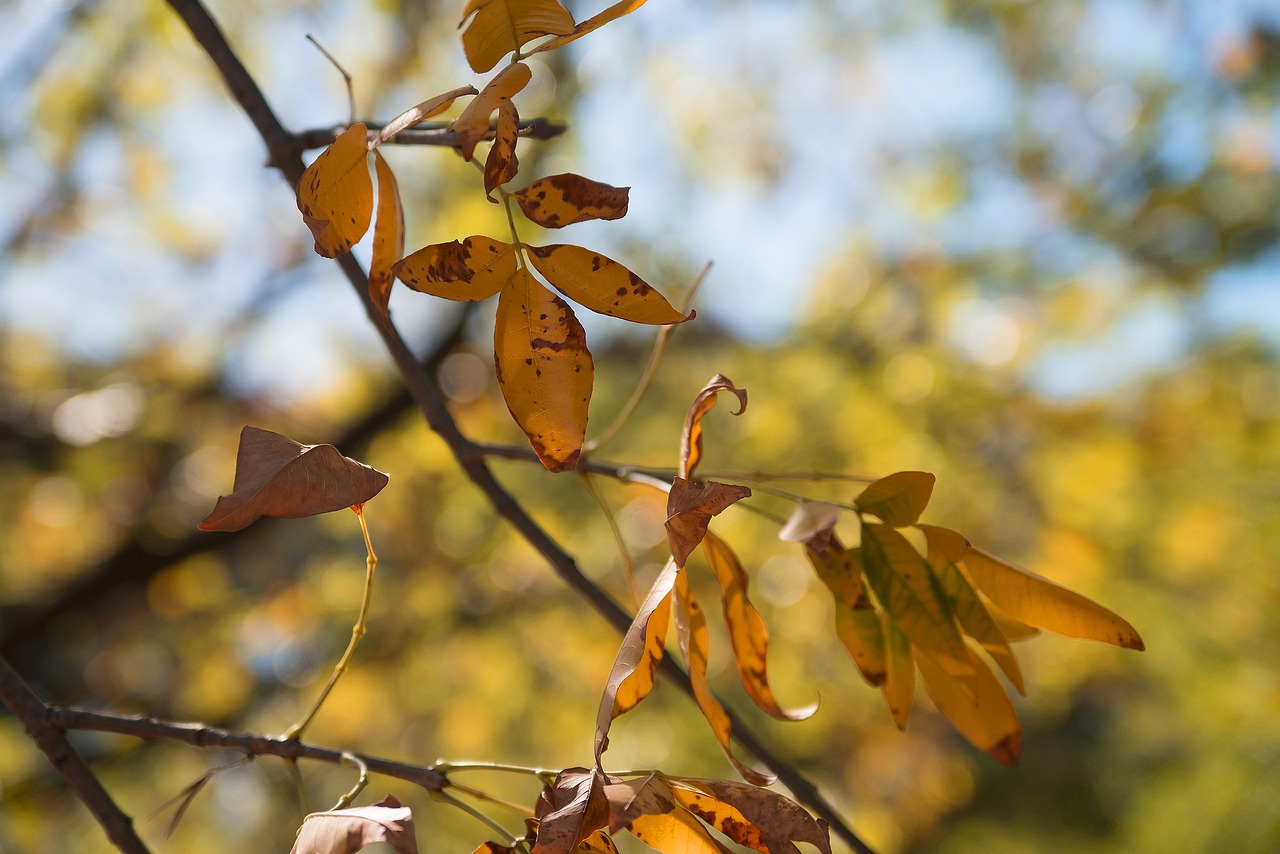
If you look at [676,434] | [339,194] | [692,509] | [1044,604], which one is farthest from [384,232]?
[676,434]

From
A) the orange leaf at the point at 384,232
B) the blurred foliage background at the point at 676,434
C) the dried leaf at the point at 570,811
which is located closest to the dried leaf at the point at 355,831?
the dried leaf at the point at 570,811

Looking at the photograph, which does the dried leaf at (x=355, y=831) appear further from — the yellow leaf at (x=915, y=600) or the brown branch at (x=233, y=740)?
the yellow leaf at (x=915, y=600)

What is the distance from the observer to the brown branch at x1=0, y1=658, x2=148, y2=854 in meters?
0.29

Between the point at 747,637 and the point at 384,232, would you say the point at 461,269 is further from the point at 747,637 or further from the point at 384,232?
the point at 747,637

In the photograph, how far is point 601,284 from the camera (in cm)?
23

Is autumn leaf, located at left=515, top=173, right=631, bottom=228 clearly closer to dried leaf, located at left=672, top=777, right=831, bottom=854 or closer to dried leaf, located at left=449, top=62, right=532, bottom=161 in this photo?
dried leaf, located at left=449, top=62, right=532, bottom=161

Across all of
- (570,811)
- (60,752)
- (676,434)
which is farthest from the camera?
(676,434)

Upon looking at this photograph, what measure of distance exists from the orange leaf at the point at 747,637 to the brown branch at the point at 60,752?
0.21 meters

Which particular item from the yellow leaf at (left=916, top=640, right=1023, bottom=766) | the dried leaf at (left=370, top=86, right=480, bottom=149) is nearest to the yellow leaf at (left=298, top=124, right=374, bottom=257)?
the dried leaf at (left=370, top=86, right=480, bottom=149)

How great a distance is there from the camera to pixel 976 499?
4.80 feet

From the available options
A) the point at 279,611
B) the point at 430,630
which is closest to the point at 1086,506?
the point at 430,630

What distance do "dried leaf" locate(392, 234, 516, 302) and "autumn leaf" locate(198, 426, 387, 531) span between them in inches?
1.9

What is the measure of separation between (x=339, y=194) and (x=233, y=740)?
0.56 feet

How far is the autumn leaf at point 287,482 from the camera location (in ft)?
0.64
